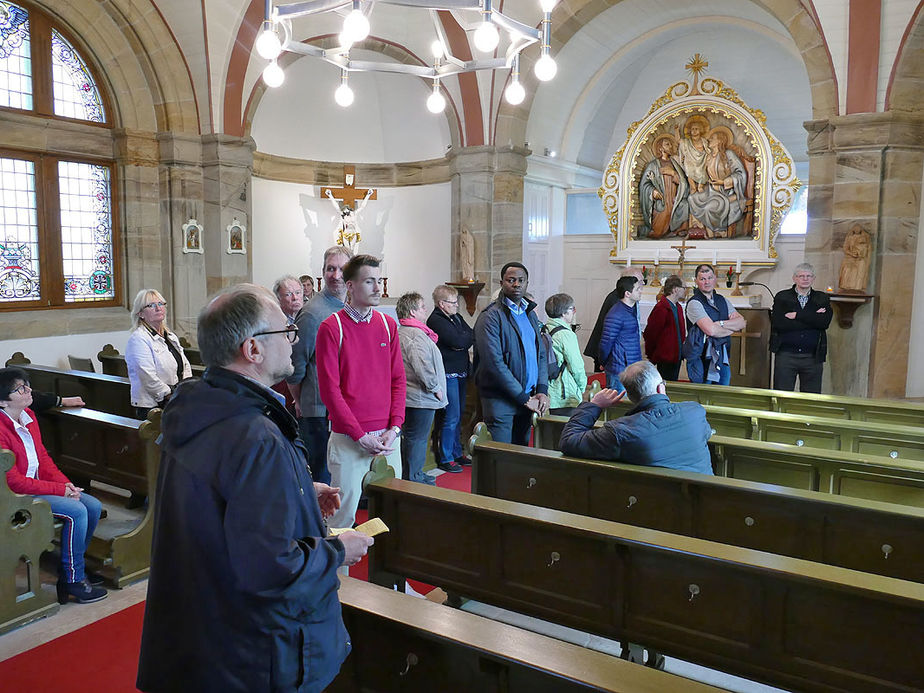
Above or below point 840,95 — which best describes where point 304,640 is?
below

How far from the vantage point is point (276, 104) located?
40.3 ft

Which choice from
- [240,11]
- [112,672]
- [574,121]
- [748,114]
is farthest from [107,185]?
[748,114]

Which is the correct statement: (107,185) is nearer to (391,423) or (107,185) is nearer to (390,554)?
(391,423)

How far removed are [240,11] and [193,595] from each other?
1038 cm

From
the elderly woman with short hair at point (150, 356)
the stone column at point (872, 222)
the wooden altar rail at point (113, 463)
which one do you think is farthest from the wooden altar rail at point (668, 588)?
the stone column at point (872, 222)

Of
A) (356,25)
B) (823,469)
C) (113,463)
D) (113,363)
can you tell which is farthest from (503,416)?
(113,363)

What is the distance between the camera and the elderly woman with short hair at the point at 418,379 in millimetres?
4922

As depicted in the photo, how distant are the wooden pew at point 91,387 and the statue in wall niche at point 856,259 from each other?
7.83m

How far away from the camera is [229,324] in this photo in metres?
1.76

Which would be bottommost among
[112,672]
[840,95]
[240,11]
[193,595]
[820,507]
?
[112,672]

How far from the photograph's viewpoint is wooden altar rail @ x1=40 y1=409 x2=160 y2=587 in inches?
164

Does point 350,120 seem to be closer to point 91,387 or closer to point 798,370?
point 91,387

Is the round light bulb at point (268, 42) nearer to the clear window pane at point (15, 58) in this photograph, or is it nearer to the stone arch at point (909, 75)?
the clear window pane at point (15, 58)

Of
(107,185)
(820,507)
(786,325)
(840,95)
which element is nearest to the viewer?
(820,507)
